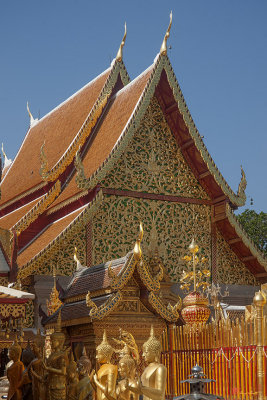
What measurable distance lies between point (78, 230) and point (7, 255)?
13.1 ft

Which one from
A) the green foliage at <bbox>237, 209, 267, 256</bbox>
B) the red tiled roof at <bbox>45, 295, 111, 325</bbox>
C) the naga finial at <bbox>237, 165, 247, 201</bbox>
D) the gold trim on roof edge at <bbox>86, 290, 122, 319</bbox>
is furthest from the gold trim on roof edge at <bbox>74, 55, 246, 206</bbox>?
the green foliage at <bbox>237, 209, 267, 256</bbox>

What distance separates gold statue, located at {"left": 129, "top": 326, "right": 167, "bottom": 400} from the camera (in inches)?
221

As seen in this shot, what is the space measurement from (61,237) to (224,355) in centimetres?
717

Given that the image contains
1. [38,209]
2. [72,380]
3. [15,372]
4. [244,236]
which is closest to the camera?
[72,380]

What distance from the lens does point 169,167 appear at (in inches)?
613

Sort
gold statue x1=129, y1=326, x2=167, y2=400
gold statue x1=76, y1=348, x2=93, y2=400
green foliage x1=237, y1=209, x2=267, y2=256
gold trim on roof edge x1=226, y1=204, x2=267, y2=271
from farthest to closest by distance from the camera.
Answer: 1. green foliage x1=237, y1=209, x2=267, y2=256
2. gold trim on roof edge x1=226, y1=204, x2=267, y2=271
3. gold statue x1=76, y1=348, x2=93, y2=400
4. gold statue x1=129, y1=326, x2=167, y2=400

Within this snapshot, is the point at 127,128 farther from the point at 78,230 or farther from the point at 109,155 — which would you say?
the point at 78,230

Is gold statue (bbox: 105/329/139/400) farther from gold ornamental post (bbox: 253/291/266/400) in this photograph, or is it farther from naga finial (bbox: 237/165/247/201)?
naga finial (bbox: 237/165/247/201)

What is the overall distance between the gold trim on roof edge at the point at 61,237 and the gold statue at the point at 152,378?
739 cm

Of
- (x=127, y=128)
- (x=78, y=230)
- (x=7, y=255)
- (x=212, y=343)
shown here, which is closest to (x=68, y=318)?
(x=212, y=343)

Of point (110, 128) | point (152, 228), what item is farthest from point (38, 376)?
point (110, 128)

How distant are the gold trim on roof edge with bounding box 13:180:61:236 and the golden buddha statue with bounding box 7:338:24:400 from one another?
745 centimetres

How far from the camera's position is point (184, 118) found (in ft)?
50.6

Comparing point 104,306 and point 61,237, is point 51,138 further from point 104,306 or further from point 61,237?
point 104,306
